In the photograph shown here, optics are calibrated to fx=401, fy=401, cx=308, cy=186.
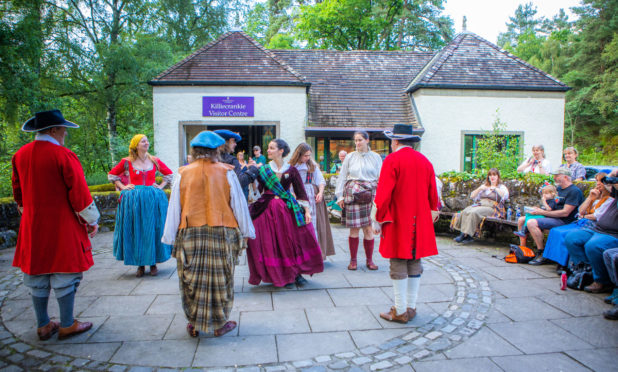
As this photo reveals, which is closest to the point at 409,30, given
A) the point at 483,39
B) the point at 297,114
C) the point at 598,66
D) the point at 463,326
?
the point at 483,39

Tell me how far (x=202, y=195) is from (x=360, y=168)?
2924 mm

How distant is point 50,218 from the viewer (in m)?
3.54

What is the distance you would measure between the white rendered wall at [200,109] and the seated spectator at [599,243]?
10.6 metres

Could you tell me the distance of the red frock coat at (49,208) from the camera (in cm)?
351

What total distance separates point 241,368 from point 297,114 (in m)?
12.1

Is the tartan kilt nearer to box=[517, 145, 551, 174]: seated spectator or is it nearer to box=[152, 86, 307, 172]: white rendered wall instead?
box=[517, 145, 551, 174]: seated spectator

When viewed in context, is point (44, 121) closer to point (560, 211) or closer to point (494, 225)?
point (560, 211)

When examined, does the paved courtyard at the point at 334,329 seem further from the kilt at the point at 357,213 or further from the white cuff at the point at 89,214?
the white cuff at the point at 89,214

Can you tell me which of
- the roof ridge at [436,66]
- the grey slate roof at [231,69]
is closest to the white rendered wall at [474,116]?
the roof ridge at [436,66]

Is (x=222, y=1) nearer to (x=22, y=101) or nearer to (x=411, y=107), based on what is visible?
(x=411, y=107)

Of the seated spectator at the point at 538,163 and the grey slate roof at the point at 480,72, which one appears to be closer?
the seated spectator at the point at 538,163

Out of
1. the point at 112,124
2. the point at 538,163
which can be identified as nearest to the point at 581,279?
the point at 538,163

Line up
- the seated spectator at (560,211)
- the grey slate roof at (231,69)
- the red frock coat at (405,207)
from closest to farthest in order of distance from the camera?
the red frock coat at (405,207)
the seated spectator at (560,211)
the grey slate roof at (231,69)

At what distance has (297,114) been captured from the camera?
14.5m
